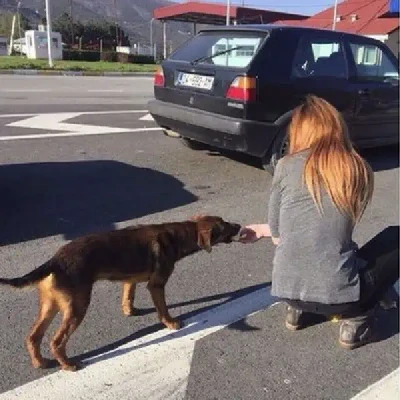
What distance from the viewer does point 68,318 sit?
2.79 metres

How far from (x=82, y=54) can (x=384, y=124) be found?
33125 mm

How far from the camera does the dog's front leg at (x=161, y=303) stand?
3174 millimetres

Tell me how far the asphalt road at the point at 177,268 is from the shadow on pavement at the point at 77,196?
0.05ft

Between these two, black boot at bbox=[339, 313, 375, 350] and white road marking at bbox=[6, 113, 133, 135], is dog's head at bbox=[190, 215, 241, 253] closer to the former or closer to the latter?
black boot at bbox=[339, 313, 375, 350]

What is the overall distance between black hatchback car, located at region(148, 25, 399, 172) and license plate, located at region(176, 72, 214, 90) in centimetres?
1

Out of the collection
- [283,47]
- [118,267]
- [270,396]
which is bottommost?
[270,396]

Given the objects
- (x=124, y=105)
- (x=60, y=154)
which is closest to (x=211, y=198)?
(x=60, y=154)

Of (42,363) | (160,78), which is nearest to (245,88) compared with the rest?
(160,78)

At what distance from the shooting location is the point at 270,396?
106 inches

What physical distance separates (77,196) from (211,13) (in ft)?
131

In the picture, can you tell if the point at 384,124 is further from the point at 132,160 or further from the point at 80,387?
the point at 80,387

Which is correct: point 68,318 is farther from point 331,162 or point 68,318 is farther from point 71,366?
point 331,162

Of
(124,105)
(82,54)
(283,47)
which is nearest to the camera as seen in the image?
(283,47)

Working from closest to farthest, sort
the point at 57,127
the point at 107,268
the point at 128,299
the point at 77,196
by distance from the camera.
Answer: the point at 107,268
the point at 128,299
the point at 77,196
the point at 57,127
